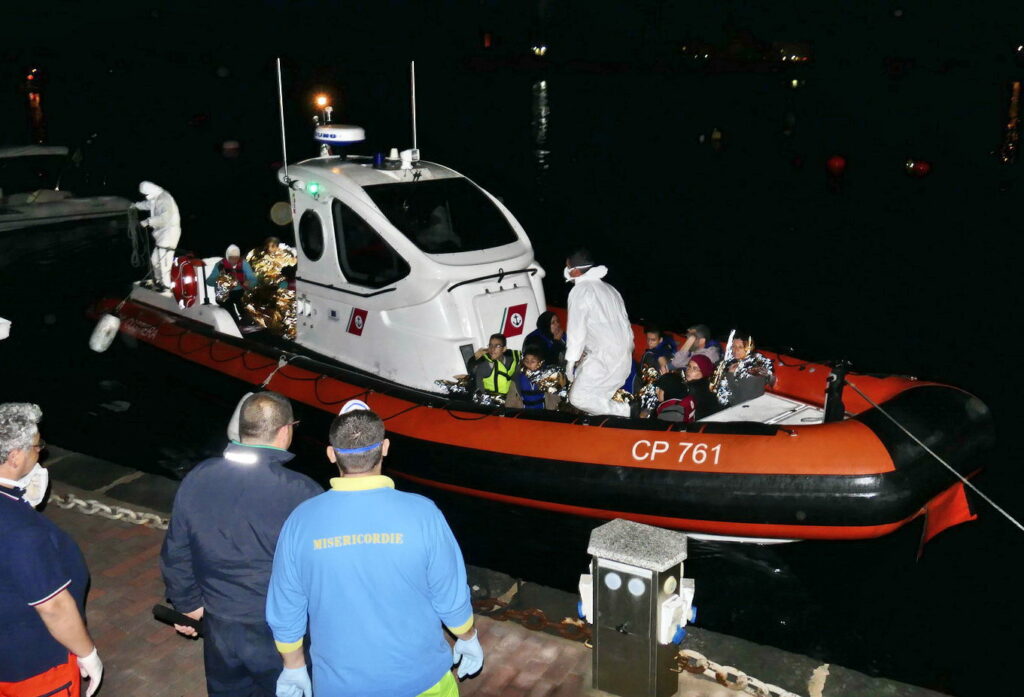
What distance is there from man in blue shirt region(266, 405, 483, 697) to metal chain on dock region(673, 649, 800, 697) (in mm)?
1559

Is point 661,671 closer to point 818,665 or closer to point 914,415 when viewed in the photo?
point 818,665

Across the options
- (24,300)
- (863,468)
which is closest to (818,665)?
(863,468)

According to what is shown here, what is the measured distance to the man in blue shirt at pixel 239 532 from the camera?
3162 millimetres

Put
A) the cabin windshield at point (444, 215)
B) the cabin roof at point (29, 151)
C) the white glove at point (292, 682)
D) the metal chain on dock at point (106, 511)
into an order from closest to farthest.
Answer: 1. the white glove at point (292, 682)
2. the metal chain on dock at point (106, 511)
3. the cabin windshield at point (444, 215)
4. the cabin roof at point (29, 151)

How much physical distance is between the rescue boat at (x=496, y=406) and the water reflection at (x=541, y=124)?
26.7 meters

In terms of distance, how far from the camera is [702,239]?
2311 cm

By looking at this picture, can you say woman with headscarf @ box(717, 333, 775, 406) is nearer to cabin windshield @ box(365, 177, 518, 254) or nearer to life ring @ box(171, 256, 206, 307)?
cabin windshield @ box(365, 177, 518, 254)

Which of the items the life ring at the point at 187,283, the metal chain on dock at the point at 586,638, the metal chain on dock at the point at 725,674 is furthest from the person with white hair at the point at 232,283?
the metal chain on dock at the point at 725,674

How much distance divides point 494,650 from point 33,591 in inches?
82.0

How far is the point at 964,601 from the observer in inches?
262

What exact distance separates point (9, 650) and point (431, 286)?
4.45 meters

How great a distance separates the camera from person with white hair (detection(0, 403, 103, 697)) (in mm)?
2867

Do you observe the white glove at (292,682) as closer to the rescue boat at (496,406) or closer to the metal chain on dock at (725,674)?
the metal chain on dock at (725,674)

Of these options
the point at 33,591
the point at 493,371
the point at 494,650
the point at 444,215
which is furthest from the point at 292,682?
the point at 444,215
